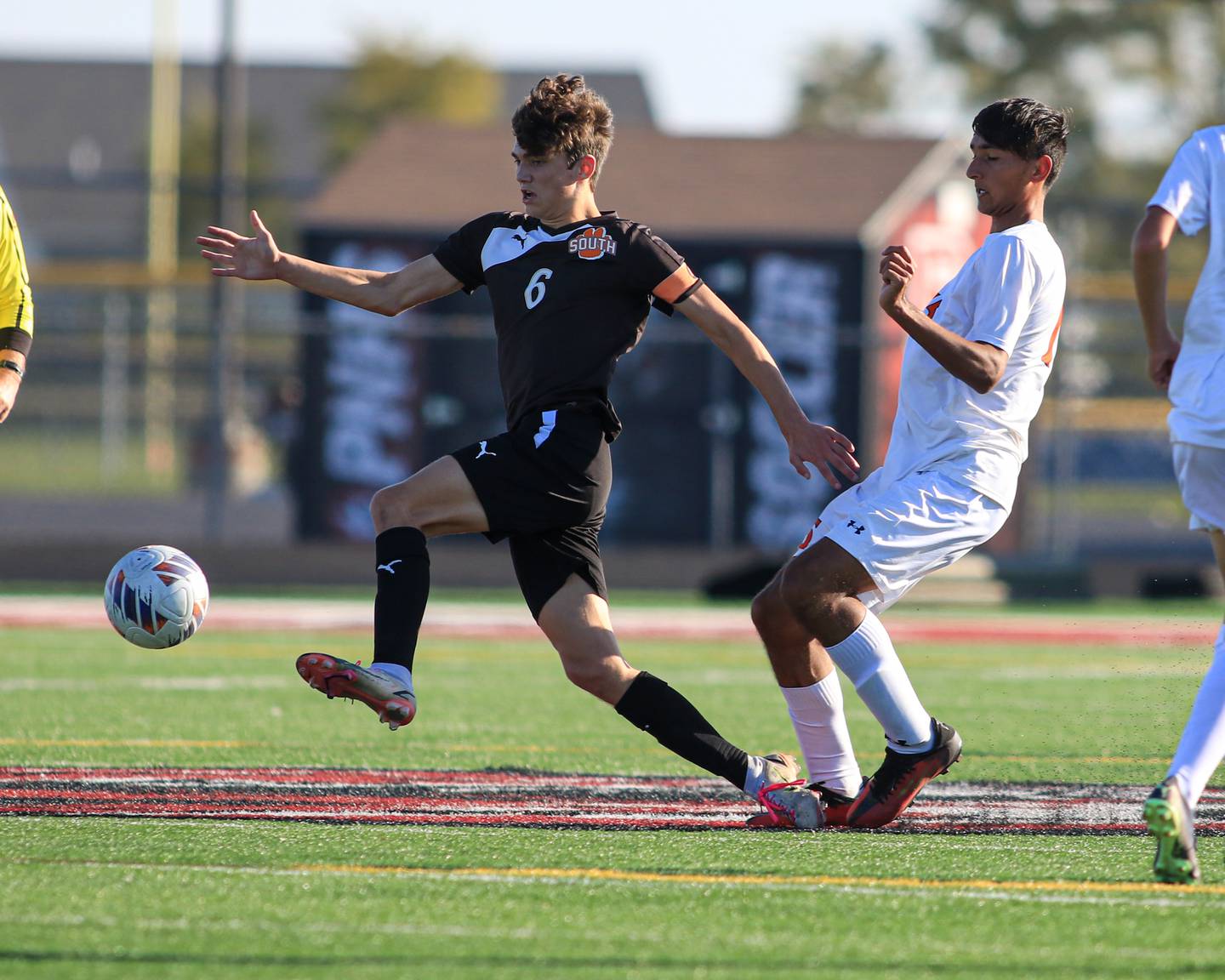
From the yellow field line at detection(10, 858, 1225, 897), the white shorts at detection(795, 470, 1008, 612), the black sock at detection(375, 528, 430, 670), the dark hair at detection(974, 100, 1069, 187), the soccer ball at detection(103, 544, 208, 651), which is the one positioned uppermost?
the dark hair at detection(974, 100, 1069, 187)

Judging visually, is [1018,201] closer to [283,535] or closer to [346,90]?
[283,535]

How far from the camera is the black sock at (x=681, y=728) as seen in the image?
582 cm

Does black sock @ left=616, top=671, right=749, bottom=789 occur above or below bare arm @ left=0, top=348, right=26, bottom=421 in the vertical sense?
below

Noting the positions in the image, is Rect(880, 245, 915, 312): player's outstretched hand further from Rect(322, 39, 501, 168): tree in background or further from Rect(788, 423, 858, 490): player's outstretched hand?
Rect(322, 39, 501, 168): tree in background

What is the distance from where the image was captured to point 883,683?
5.75 m

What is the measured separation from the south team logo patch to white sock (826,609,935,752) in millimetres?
1320

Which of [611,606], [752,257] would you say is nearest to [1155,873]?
[611,606]

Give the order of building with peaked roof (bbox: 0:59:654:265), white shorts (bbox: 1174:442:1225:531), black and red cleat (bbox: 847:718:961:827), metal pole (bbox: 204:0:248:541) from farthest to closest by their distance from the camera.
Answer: building with peaked roof (bbox: 0:59:654:265) < metal pole (bbox: 204:0:248:541) < black and red cleat (bbox: 847:718:961:827) < white shorts (bbox: 1174:442:1225:531)

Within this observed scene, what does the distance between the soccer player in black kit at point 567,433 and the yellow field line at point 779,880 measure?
3.16 ft

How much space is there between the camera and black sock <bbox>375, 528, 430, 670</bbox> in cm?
569

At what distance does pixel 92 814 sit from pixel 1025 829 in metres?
2.71

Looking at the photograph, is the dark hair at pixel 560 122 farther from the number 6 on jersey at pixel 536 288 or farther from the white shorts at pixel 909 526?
the white shorts at pixel 909 526

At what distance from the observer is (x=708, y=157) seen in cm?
2309

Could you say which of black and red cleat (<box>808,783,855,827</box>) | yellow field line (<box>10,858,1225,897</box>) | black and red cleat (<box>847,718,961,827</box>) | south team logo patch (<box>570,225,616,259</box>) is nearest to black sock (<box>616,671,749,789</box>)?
black and red cleat (<box>808,783,855,827</box>)
